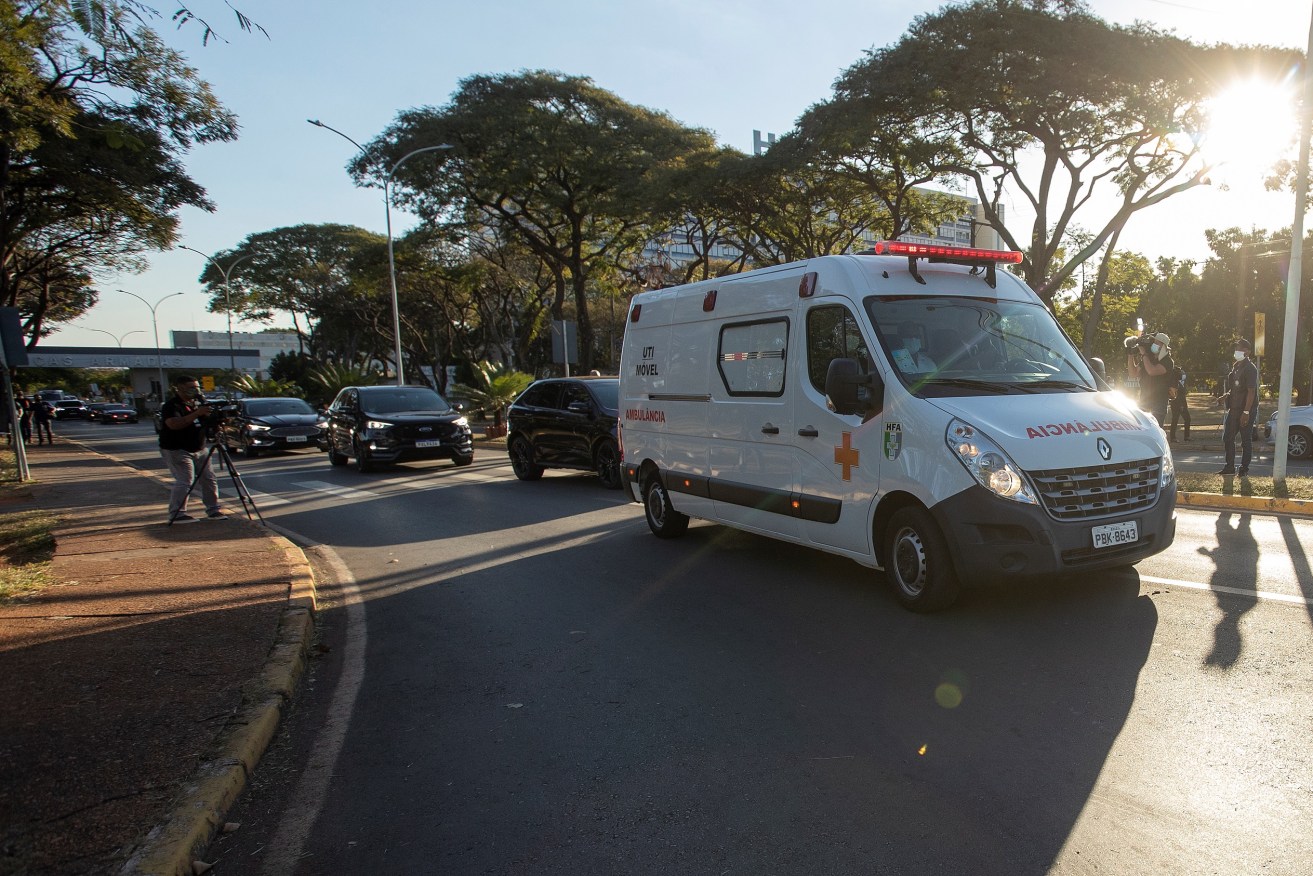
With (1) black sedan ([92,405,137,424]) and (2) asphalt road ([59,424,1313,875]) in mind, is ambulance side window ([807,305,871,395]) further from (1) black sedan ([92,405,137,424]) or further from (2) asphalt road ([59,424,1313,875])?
(1) black sedan ([92,405,137,424])

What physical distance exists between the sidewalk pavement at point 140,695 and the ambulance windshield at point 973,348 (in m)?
4.33

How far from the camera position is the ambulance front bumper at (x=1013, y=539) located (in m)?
4.98

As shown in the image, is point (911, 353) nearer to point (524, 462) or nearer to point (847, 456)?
point (847, 456)

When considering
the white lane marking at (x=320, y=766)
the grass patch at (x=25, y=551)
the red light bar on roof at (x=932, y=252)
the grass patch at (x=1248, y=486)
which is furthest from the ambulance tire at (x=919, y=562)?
the grass patch at (x=25, y=551)

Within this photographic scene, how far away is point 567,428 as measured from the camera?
1390 cm

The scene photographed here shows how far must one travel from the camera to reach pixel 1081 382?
5.98 metres

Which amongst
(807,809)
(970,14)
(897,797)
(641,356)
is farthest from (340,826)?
(970,14)

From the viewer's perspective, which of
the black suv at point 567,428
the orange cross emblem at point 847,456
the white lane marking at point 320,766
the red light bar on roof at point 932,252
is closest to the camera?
the white lane marking at point 320,766

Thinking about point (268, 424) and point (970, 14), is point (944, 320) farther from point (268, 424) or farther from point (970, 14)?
point (268, 424)

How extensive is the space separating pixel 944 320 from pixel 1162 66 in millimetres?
17261

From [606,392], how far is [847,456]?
26.3ft

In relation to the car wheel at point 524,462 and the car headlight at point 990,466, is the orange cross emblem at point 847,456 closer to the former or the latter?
the car headlight at point 990,466

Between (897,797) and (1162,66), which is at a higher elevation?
(1162,66)

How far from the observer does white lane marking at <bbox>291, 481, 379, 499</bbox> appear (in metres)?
13.8
